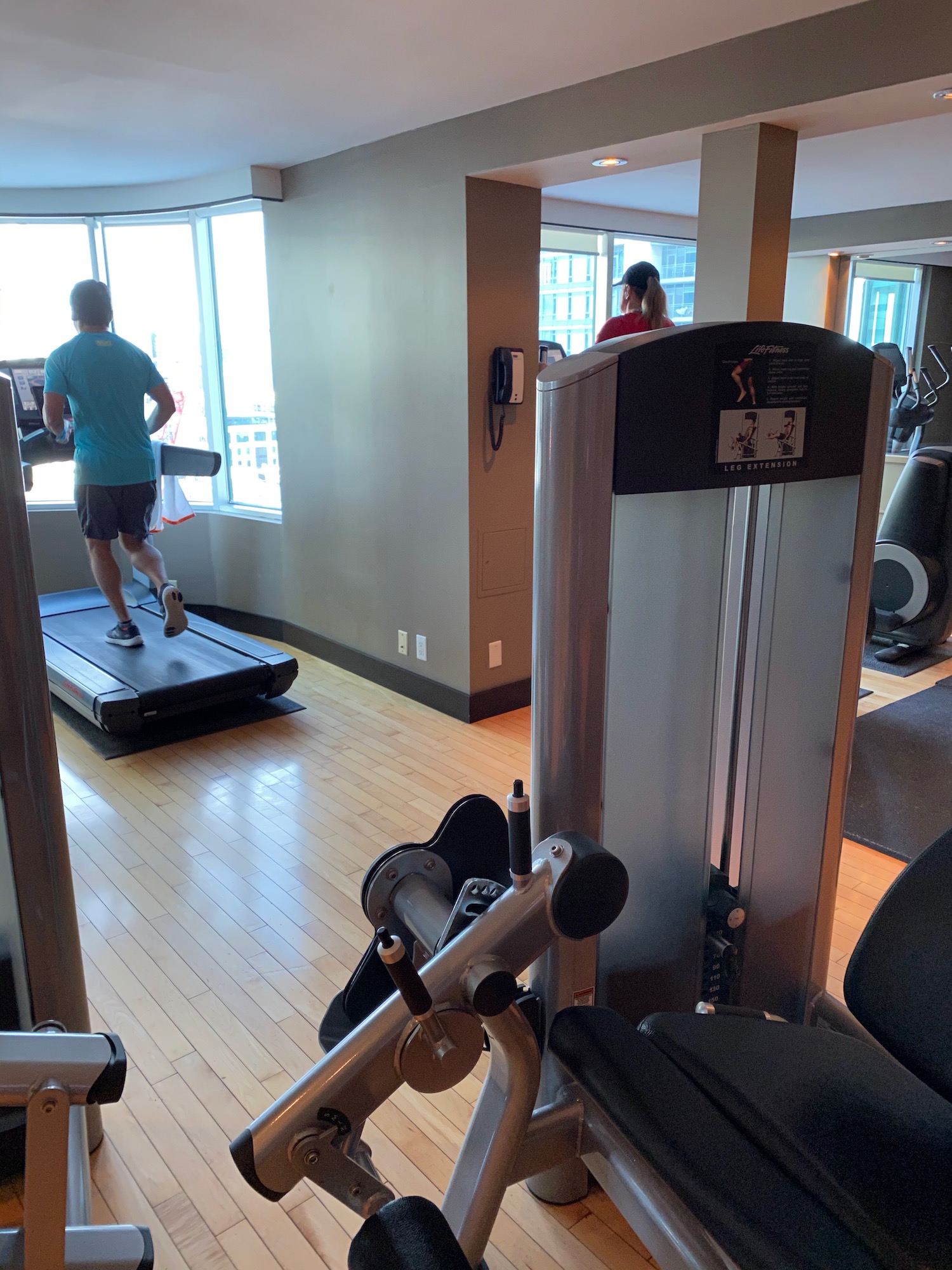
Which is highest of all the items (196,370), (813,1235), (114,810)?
(196,370)

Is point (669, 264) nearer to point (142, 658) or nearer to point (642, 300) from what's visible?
point (642, 300)

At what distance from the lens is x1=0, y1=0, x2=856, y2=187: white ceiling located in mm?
2438

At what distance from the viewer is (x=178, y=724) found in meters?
4.12

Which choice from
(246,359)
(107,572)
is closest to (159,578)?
(107,572)

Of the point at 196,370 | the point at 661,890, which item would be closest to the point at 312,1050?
the point at 661,890

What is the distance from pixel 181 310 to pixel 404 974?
5153 mm

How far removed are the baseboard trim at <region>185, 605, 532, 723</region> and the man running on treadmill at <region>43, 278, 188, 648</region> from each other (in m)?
0.83

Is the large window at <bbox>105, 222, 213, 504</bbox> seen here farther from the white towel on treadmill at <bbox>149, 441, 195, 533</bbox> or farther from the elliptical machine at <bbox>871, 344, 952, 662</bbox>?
the elliptical machine at <bbox>871, 344, 952, 662</bbox>

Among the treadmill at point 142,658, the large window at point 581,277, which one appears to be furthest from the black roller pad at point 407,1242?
the large window at point 581,277

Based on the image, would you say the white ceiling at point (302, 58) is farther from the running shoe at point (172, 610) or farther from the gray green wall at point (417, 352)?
the running shoe at point (172, 610)

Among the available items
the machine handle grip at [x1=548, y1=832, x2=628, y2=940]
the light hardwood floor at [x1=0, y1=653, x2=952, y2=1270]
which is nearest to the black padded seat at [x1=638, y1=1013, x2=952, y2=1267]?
the machine handle grip at [x1=548, y1=832, x2=628, y2=940]

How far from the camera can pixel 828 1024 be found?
189 centimetres

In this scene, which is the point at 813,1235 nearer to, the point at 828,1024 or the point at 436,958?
the point at 436,958

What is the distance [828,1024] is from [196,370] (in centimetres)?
490
